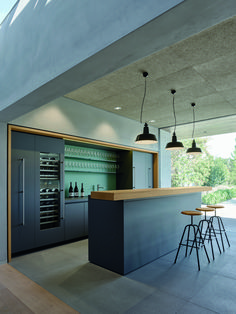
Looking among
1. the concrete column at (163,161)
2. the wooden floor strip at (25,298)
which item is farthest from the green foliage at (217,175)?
the wooden floor strip at (25,298)

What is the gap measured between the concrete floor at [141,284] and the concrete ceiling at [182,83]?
2.89 metres

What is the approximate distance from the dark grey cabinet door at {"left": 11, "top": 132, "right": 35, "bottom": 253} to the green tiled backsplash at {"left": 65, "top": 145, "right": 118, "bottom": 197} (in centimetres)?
123

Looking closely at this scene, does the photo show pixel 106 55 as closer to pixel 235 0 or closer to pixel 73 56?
pixel 73 56

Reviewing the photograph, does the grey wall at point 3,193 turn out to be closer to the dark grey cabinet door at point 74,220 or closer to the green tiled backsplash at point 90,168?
the dark grey cabinet door at point 74,220

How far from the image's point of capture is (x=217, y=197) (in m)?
12.4

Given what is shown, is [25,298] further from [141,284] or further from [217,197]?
[217,197]

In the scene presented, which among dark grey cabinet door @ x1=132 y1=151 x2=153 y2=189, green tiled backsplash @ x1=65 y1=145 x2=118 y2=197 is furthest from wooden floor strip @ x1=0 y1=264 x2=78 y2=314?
dark grey cabinet door @ x1=132 y1=151 x2=153 y2=189

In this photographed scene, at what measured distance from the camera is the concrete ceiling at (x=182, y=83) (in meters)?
2.88

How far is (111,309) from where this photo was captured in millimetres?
2271

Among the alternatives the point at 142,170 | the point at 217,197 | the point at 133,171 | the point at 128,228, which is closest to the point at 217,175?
the point at 217,197

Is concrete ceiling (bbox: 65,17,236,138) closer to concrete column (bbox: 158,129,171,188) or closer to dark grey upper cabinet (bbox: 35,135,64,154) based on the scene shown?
dark grey upper cabinet (bbox: 35,135,64,154)

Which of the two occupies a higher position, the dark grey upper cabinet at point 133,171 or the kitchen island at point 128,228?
the dark grey upper cabinet at point 133,171

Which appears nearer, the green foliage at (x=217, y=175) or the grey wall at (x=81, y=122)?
the grey wall at (x=81, y=122)

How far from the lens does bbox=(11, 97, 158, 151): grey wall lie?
412 centimetres
